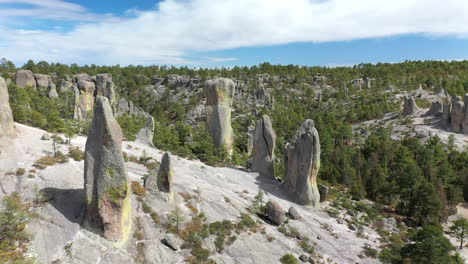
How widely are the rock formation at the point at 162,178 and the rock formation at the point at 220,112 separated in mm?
23792

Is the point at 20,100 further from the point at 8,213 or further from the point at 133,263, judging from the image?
the point at 133,263

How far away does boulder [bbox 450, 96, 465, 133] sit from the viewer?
74688mm

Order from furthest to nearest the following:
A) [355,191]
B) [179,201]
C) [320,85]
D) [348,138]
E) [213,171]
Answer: [320,85] → [348,138] → [355,191] → [213,171] → [179,201]

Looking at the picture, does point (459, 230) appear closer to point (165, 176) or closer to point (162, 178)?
point (165, 176)

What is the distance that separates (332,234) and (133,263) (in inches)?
777

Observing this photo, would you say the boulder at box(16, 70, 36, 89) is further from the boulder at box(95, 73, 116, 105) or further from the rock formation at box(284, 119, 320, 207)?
the rock formation at box(284, 119, 320, 207)

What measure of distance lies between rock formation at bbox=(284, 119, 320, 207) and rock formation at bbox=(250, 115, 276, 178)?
5.04 metres

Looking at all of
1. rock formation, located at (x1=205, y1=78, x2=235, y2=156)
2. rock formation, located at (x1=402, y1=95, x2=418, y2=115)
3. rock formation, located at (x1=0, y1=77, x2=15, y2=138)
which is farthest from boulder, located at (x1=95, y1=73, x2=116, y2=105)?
rock formation, located at (x1=402, y1=95, x2=418, y2=115)

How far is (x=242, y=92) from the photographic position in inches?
5212

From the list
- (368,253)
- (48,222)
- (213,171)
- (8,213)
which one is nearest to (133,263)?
(48,222)

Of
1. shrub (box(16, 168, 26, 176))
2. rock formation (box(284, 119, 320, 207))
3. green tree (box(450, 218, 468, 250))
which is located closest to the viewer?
shrub (box(16, 168, 26, 176))

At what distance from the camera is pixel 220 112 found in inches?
1977

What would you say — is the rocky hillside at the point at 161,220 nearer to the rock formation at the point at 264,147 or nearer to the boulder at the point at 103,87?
the rock formation at the point at 264,147

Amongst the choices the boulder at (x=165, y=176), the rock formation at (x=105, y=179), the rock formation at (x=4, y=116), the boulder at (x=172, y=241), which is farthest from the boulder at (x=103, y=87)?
the boulder at (x=172, y=241)
